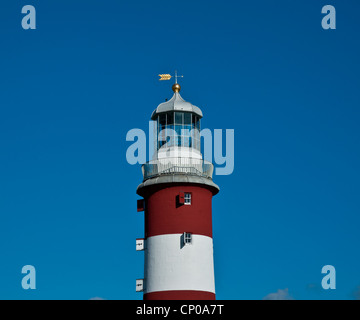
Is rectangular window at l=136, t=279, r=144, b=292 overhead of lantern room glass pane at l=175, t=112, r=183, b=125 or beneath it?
beneath

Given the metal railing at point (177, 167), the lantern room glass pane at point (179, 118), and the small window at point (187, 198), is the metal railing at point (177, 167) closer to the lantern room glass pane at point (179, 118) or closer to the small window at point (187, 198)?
the small window at point (187, 198)

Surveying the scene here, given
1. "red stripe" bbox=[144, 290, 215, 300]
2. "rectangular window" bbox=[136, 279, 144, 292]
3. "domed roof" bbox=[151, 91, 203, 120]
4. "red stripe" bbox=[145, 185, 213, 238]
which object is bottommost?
"red stripe" bbox=[144, 290, 215, 300]

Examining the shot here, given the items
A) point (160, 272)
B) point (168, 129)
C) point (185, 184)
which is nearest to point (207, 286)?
point (160, 272)

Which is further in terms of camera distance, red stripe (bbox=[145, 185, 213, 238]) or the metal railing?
the metal railing

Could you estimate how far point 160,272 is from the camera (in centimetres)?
3784

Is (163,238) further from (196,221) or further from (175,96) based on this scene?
(175,96)

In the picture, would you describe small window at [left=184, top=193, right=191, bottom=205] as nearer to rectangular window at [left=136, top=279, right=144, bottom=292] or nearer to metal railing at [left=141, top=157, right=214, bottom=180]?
metal railing at [left=141, top=157, right=214, bottom=180]

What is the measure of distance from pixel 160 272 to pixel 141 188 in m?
4.60

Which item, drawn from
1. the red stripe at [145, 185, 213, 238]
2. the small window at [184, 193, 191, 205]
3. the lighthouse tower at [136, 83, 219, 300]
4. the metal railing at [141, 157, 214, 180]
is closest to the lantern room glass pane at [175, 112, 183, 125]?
the lighthouse tower at [136, 83, 219, 300]

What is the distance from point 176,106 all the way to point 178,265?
27.8 ft

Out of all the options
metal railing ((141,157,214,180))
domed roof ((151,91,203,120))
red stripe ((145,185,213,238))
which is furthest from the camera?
domed roof ((151,91,203,120))

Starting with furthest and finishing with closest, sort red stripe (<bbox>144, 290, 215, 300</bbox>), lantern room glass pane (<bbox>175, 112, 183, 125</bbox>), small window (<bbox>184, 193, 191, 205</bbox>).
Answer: lantern room glass pane (<bbox>175, 112, 183, 125</bbox>)
small window (<bbox>184, 193, 191, 205</bbox>)
red stripe (<bbox>144, 290, 215, 300</bbox>)

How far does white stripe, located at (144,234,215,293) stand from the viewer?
37.5 meters
